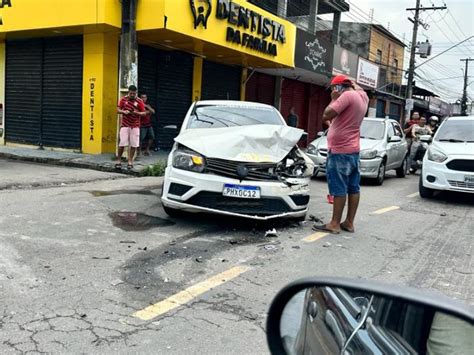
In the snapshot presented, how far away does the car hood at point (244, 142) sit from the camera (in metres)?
5.98

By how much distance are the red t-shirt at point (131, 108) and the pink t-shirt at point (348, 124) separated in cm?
584

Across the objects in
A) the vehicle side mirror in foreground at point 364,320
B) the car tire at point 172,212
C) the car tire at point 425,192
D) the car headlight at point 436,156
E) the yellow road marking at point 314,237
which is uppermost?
the car headlight at point 436,156

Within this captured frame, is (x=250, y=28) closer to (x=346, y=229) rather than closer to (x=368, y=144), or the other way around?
(x=368, y=144)

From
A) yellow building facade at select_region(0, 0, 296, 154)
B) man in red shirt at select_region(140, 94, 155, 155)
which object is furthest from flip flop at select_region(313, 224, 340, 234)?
man in red shirt at select_region(140, 94, 155, 155)

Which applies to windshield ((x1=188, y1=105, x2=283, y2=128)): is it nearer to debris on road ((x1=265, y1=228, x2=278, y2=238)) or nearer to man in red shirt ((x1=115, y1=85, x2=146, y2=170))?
debris on road ((x1=265, y1=228, x2=278, y2=238))

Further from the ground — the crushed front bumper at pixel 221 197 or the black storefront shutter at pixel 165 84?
the black storefront shutter at pixel 165 84

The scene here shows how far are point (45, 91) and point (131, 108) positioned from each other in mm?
4881

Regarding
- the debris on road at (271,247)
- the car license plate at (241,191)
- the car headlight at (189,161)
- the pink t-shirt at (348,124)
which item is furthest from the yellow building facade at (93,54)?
the debris on road at (271,247)

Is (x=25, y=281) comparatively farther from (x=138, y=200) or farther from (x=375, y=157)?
(x=375, y=157)

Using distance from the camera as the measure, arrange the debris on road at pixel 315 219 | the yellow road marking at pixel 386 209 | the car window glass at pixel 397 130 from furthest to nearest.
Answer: the car window glass at pixel 397 130 < the yellow road marking at pixel 386 209 < the debris on road at pixel 315 219

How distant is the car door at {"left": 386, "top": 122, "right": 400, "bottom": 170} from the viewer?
11808mm

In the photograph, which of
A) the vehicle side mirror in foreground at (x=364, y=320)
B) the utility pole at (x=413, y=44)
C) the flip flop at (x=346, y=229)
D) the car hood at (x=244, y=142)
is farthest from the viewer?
the utility pole at (x=413, y=44)

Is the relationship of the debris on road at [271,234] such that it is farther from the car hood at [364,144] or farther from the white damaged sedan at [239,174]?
the car hood at [364,144]

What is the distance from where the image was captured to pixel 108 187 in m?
8.96
